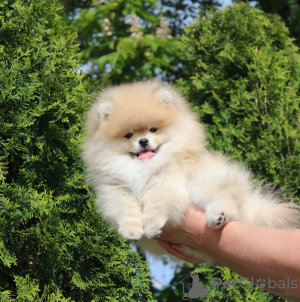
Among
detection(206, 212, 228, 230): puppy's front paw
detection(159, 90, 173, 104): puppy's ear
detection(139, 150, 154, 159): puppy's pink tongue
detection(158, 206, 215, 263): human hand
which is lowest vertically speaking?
detection(158, 206, 215, 263): human hand

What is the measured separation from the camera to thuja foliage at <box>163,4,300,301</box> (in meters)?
3.21

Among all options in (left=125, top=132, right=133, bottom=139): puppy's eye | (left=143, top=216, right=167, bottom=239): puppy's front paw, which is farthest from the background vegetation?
(left=143, top=216, right=167, bottom=239): puppy's front paw

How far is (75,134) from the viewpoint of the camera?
269 cm

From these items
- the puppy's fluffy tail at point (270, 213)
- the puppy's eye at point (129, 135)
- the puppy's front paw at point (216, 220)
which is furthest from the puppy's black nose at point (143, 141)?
the puppy's fluffy tail at point (270, 213)

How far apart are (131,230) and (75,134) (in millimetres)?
920

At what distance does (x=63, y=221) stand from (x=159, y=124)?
89cm

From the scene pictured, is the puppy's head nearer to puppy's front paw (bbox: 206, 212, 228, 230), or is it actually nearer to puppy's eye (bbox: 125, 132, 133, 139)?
puppy's eye (bbox: 125, 132, 133, 139)

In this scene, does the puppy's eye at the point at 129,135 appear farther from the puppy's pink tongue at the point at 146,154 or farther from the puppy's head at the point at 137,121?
the puppy's pink tongue at the point at 146,154

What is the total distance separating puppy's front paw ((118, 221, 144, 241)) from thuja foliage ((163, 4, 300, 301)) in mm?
1401

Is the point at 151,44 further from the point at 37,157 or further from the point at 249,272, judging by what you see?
the point at 249,272

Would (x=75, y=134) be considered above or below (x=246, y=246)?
below

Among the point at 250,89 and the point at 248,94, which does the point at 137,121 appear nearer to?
the point at 248,94

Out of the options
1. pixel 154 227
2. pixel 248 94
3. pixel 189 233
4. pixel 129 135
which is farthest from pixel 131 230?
pixel 248 94

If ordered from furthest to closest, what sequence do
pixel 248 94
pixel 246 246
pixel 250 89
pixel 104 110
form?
pixel 250 89
pixel 248 94
pixel 104 110
pixel 246 246
